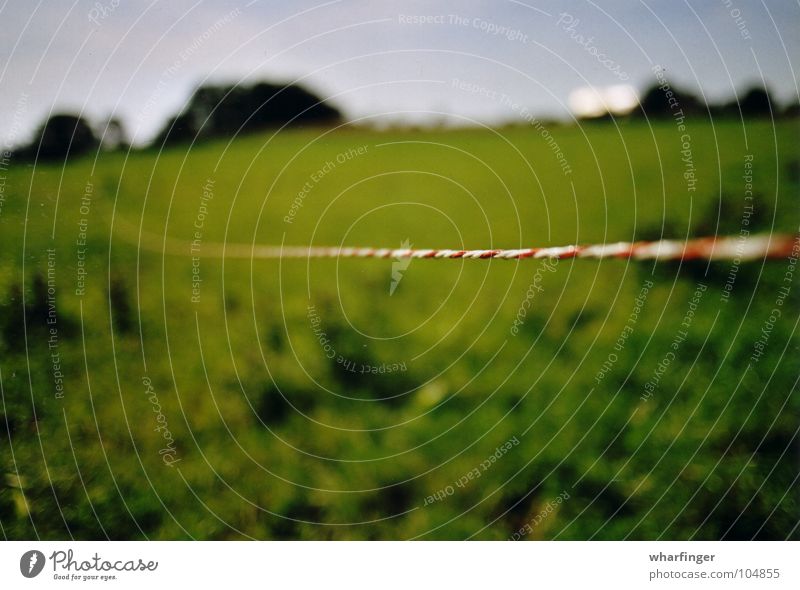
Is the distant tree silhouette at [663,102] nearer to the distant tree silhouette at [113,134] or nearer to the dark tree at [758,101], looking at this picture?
the dark tree at [758,101]

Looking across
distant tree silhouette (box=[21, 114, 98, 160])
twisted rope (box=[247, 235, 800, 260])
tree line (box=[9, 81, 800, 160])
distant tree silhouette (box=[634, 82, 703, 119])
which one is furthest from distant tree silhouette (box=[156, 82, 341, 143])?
distant tree silhouette (box=[634, 82, 703, 119])

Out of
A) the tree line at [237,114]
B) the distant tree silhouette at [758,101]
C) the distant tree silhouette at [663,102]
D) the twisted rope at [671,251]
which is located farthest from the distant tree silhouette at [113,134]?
the distant tree silhouette at [758,101]

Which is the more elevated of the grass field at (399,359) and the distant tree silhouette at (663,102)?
the distant tree silhouette at (663,102)

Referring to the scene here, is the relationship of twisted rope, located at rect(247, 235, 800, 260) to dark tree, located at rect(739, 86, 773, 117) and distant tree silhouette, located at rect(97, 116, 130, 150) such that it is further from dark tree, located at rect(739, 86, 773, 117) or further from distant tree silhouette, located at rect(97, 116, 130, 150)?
distant tree silhouette, located at rect(97, 116, 130, 150)

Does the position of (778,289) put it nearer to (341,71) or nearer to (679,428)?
(679,428)
